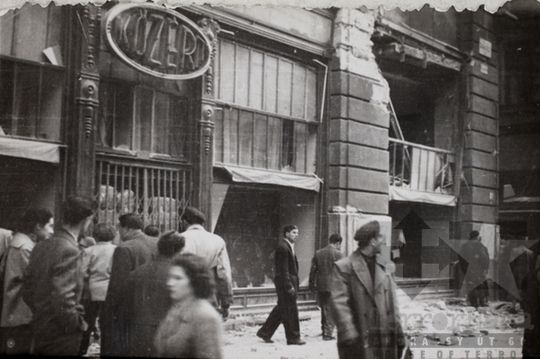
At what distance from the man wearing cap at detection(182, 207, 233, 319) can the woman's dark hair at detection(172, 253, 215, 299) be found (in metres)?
0.05

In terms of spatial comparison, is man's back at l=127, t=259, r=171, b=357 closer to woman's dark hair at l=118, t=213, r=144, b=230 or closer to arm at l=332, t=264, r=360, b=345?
woman's dark hair at l=118, t=213, r=144, b=230

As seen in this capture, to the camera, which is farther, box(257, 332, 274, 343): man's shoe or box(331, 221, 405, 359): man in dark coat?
box(257, 332, 274, 343): man's shoe

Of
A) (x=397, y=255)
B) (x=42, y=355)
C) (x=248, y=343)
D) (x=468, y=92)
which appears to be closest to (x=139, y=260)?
(x=42, y=355)

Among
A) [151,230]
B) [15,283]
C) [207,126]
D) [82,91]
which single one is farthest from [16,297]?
[207,126]

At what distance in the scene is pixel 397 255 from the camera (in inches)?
213

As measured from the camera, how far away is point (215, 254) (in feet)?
15.9

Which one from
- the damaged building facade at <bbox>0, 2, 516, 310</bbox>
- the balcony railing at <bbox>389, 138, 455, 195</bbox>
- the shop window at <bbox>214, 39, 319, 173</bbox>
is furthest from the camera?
the balcony railing at <bbox>389, 138, 455, 195</bbox>

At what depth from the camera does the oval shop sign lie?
5.15 meters

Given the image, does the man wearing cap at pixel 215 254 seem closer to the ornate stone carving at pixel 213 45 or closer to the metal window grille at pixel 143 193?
the metal window grille at pixel 143 193

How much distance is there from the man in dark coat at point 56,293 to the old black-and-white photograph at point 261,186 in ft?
0.05

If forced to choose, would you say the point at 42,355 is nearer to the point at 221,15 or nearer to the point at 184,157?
the point at 184,157

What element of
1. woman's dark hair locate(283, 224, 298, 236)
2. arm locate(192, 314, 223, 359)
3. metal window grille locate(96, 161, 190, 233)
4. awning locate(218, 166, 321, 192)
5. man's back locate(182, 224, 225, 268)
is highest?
awning locate(218, 166, 321, 192)

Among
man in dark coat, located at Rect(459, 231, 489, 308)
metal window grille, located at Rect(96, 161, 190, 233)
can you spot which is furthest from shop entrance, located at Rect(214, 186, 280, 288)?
man in dark coat, located at Rect(459, 231, 489, 308)

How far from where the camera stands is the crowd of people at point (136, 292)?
3.96 m
